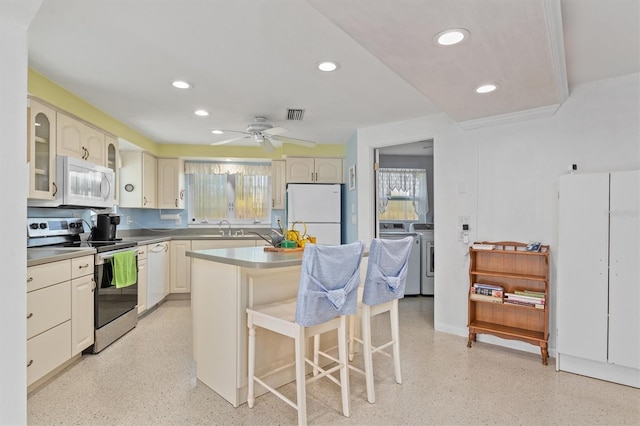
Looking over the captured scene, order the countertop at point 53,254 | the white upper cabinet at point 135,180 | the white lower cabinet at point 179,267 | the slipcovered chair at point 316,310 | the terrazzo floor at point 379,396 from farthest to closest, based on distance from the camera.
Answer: the white lower cabinet at point 179,267
the white upper cabinet at point 135,180
the countertop at point 53,254
the terrazzo floor at point 379,396
the slipcovered chair at point 316,310

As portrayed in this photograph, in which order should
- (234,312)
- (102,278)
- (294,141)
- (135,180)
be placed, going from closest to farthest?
(234,312) → (102,278) → (294,141) → (135,180)

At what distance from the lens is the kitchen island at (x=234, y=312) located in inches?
84.4

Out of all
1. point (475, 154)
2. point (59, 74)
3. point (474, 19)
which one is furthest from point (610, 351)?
point (59, 74)

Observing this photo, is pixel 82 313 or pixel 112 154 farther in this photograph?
pixel 112 154

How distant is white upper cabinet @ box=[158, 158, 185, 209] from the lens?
5.20 m

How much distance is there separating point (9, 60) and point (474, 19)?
1725 millimetres

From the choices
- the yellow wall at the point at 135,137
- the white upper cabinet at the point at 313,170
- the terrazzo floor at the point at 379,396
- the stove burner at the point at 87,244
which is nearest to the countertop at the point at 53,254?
the stove burner at the point at 87,244

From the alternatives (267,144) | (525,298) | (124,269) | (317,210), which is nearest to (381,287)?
(525,298)

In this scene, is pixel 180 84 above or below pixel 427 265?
above

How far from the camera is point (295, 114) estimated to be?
3.79 meters

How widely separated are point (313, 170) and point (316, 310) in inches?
141

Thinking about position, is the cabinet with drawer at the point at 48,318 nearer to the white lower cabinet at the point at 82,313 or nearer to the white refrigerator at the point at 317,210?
the white lower cabinet at the point at 82,313

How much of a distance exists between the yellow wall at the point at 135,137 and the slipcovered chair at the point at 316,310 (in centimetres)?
245

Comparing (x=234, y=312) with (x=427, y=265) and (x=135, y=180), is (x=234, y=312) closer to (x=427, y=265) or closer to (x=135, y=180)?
(x=135, y=180)
